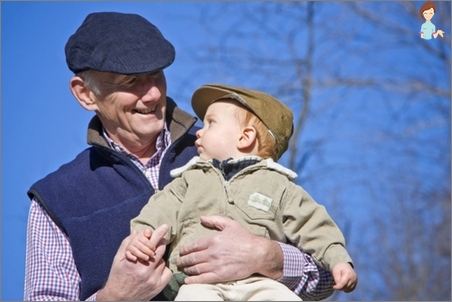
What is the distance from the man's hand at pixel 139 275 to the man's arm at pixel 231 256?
0.08 m

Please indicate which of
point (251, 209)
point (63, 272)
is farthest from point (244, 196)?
point (63, 272)

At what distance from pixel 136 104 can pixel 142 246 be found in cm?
84

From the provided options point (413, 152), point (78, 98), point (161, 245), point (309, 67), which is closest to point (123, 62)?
point (78, 98)

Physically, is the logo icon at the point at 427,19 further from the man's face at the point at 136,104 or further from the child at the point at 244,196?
the child at the point at 244,196

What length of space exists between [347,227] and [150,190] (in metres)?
6.45

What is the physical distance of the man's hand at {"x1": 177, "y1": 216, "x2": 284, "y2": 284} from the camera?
354 centimetres

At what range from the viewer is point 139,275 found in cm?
362

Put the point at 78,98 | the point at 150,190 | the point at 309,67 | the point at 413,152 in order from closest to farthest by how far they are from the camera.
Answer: the point at 150,190 < the point at 78,98 < the point at 309,67 < the point at 413,152

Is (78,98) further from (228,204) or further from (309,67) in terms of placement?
(309,67)

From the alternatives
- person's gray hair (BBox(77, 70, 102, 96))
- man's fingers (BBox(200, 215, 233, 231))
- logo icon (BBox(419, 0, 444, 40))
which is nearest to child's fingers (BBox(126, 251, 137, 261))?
man's fingers (BBox(200, 215, 233, 231))

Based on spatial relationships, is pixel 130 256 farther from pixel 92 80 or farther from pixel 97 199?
pixel 92 80

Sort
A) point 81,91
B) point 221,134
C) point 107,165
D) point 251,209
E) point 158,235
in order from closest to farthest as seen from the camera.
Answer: point 158,235 < point 251,209 < point 221,134 < point 107,165 < point 81,91

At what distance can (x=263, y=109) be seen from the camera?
388 centimetres

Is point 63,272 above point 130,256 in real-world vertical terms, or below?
below
